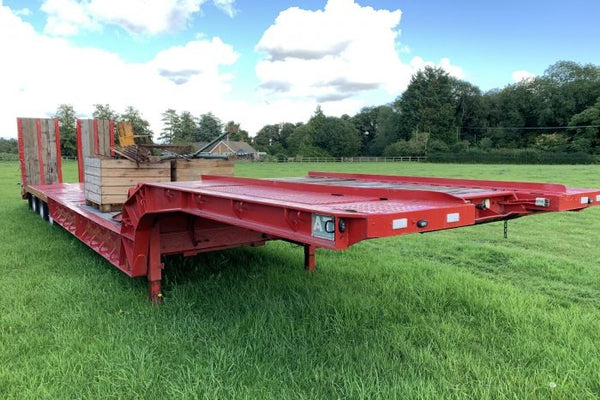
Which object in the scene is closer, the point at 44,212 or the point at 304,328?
the point at 304,328

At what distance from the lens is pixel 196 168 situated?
6324mm

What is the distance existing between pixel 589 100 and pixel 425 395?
8771 centimetres

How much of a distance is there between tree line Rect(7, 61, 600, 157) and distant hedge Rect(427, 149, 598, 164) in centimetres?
481

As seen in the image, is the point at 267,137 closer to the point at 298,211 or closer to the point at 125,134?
the point at 125,134

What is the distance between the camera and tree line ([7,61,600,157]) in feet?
233

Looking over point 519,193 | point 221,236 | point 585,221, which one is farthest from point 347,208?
point 585,221

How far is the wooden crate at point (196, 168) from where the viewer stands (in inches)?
246

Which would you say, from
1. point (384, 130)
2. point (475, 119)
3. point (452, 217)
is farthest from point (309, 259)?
point (384, 130)

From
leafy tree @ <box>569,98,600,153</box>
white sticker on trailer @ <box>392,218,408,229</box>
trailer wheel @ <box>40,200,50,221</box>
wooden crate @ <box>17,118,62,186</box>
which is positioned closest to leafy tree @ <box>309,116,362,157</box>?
leafy tree @ <box>569,98,600,153</box>

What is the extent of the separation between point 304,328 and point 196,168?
3.21 metres

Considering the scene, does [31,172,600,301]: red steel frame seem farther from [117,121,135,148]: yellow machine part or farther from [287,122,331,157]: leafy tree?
[287,122,331,157]: leafy tree

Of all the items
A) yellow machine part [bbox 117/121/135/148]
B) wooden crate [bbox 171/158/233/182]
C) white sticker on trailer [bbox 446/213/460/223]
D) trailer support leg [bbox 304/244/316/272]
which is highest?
yellow machine part [bbox 117/121/135/148]

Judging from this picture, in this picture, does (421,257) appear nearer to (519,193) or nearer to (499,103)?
(519,193)

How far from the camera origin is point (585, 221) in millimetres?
9930
